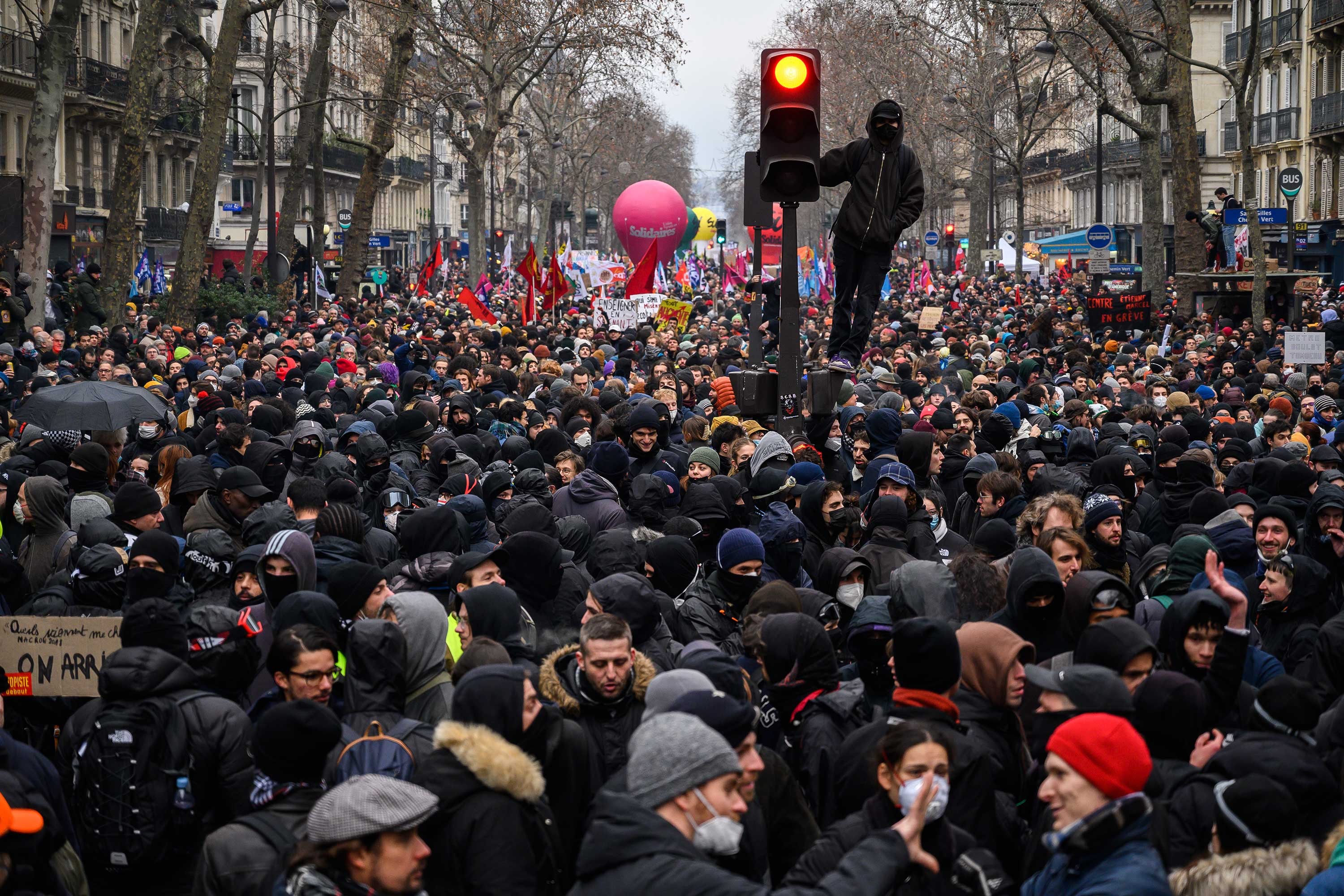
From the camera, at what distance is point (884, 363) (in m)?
17.3

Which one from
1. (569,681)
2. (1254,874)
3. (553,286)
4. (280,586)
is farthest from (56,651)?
(553,286)

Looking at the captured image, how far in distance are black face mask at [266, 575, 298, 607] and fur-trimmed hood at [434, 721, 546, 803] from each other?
213 centimetres

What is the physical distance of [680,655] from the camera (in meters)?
4.99

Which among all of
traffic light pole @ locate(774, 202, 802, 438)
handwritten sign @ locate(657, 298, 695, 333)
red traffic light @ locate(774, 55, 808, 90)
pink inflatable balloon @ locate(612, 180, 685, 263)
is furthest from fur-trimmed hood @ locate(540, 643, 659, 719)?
pink inflatable balloon @ locate(612, 180, 685, 263)

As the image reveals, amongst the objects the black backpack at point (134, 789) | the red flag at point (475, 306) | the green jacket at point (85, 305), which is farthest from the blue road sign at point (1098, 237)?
the black backpack at point (134, 789)

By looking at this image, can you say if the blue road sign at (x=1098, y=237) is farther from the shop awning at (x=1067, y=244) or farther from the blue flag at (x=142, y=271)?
the shop awning at (x=1067, y=244)

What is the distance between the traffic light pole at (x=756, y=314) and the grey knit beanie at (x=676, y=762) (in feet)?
11.6

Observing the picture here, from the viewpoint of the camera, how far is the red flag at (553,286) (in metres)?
22.3

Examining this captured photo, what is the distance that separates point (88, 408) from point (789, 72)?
5.03 meters

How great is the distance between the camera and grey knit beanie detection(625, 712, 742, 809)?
10.9 feet

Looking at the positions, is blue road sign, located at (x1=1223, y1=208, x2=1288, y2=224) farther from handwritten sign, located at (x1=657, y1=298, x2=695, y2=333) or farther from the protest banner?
the protest banner

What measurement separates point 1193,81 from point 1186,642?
202 ft

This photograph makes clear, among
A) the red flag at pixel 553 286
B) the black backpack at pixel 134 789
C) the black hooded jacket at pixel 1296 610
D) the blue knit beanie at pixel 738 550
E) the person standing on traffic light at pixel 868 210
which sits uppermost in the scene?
the red flag at pixel 553 286

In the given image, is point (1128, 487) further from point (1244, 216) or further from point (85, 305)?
point (1244, 216)
